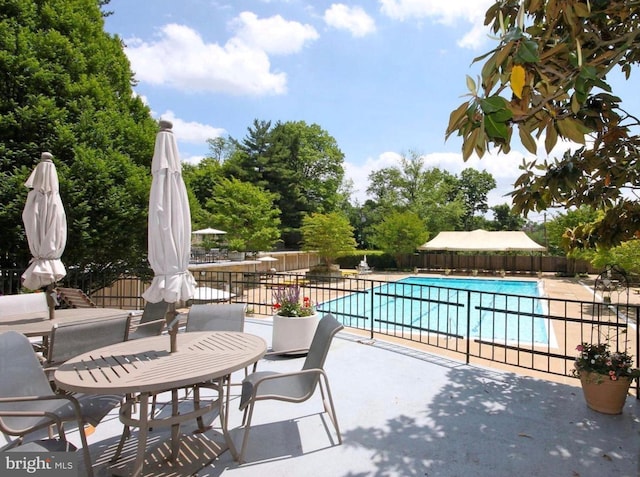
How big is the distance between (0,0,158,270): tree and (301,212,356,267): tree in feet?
47.8

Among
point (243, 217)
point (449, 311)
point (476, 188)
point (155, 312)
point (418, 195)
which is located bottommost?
point (449, 311)

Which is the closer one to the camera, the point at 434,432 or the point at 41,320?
the point at 434,432

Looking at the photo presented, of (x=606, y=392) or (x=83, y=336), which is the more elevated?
(x=83, y=336)

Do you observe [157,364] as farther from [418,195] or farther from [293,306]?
[418,195]

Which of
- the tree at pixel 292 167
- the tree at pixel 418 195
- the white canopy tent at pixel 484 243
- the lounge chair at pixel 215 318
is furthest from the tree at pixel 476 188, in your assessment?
the lounge chair at pixel 215 318

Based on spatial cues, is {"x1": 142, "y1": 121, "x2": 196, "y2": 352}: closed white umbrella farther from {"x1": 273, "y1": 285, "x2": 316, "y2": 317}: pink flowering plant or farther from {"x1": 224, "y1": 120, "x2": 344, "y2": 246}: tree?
{"x1": 224, "y1": 120, "x2": 344, "y2": 246}: tree

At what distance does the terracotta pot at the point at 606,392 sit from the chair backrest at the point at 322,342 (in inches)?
92.4

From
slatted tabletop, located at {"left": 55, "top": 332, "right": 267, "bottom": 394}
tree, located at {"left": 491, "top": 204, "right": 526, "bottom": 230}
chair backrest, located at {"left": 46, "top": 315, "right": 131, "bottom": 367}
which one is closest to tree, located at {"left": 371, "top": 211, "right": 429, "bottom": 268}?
tree, located at {"left": 491, "top": 204, "right": 526, "bottom": 230}

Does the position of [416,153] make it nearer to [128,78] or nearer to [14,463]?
[128,78]

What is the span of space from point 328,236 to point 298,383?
19.4 metres

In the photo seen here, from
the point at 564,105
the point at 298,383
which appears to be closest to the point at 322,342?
the point at 298,383

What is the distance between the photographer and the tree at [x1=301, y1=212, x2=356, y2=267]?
22.2 metres

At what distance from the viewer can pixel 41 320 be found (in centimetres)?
368

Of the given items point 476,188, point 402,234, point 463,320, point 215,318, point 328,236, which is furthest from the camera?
point 476,188
